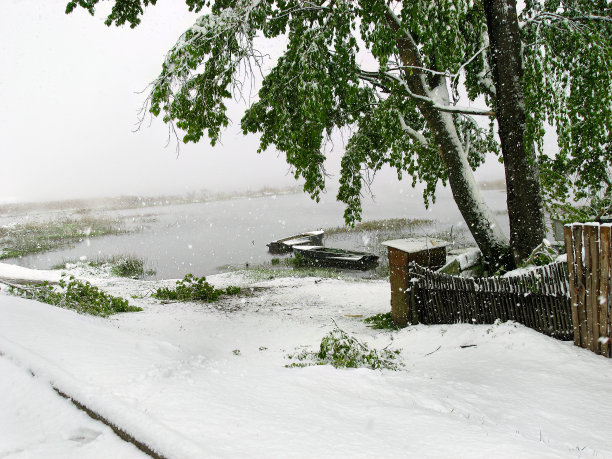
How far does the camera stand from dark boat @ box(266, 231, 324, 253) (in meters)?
28.0

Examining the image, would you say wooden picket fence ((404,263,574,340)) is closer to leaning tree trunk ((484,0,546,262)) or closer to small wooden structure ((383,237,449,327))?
small wooden structure ((383,237,449,327))

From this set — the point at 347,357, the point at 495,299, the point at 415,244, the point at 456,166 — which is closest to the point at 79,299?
the point at 347,357

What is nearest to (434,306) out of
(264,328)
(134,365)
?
(264,328)

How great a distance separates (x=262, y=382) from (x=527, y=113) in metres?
5.90

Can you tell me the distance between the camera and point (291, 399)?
2914 mm

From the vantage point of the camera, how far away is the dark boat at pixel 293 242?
2799 centimetres

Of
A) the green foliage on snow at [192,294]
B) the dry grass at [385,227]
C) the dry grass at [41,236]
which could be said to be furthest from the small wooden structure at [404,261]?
the dry grass at [41,236]

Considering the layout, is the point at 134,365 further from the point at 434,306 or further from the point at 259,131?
the point at 259,131

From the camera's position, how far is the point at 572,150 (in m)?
6.36

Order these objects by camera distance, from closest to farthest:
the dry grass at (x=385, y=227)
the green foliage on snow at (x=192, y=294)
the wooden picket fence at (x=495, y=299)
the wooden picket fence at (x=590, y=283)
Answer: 1. the wooden picket fence at (x=590, y=283)
2. the wooden picket fence at (x=495, y=299)
3. the green foliage on snow at (x=192, y=294)
4. the dry grass at (x=385, y=227)

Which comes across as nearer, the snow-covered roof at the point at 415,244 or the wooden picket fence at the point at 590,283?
the wooden picket fence at the point at 590,283

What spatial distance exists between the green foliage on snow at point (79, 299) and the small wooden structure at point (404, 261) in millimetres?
5699

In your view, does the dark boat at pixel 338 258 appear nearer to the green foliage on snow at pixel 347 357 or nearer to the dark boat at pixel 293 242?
the dark boat at pixel 293 242

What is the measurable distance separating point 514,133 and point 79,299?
9521mm
